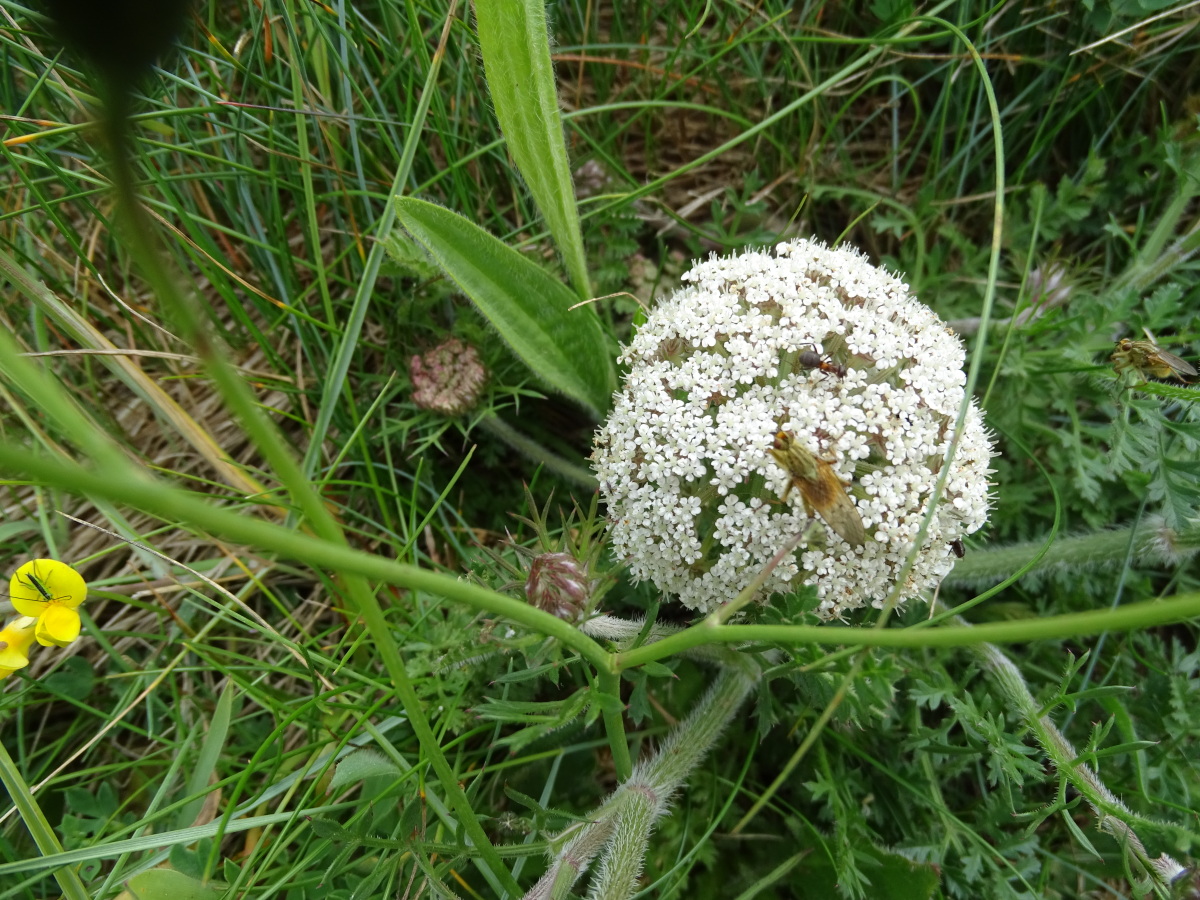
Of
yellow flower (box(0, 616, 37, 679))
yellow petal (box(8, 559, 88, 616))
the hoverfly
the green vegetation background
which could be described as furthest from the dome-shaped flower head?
yellow flower (box(0, 616, 37, 679))

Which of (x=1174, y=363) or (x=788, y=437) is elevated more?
(x=788, y=437)

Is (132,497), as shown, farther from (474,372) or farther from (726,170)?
(726,170)

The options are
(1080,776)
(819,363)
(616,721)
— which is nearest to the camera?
(616,721)

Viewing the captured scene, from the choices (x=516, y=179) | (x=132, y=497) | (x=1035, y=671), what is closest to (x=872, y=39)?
(x=516, y=179)

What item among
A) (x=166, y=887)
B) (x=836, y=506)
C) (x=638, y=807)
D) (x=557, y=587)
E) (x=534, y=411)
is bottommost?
(x=638, y=807)

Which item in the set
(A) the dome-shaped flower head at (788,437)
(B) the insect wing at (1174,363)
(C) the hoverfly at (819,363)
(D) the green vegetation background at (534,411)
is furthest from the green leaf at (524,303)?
(B) the insect wing at (1174,363)

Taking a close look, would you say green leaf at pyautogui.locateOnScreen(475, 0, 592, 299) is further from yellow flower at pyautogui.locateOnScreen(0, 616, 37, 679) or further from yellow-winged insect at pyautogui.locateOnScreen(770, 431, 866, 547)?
yellow flower at pyautogui.locateOnScreen(0, 616, 37, 679)

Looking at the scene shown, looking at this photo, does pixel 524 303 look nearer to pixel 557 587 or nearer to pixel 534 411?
pixel 534 411

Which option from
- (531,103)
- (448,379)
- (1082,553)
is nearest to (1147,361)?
(1082,553)
